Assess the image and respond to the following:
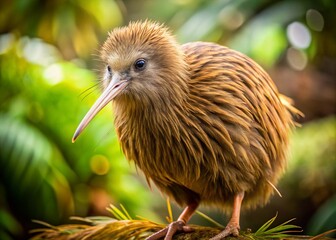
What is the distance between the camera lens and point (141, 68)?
89.0 inches

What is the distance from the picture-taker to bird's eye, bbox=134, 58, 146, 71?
2.25 m

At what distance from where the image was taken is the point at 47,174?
4.56 meters

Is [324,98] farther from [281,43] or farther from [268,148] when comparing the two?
[268,148]

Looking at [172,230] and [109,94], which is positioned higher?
[109,94]

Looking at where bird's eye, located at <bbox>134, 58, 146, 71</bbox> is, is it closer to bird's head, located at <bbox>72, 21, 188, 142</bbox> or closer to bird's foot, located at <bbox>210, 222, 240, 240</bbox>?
bird's head, located at <bbox>72, 21, 188, 142</bbox>

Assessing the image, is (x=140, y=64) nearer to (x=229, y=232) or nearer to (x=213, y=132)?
(x=213, y=132)

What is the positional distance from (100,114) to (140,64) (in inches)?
104

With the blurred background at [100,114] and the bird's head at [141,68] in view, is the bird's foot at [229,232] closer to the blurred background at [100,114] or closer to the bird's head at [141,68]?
the bird's head at [141,68]

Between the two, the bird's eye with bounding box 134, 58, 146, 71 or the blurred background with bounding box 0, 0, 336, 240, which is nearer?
the bird's eye with bounding box 134, 58, 146, 71

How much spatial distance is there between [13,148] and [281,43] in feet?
7.09

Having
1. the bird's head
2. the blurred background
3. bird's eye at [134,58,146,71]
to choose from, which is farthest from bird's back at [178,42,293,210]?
the blurred background

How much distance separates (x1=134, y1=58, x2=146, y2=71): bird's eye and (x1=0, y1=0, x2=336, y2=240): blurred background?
1878mm

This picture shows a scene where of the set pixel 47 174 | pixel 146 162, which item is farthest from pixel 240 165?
pixel 47 174

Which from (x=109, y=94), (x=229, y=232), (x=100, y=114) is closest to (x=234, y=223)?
(x=229, y=232)
